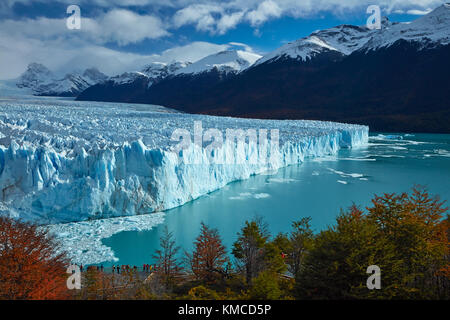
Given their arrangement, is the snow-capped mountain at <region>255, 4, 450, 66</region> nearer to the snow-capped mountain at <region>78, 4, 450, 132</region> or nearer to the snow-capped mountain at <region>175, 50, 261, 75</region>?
the snow-capped mountain at <region>78, 4, 450, 132</region>

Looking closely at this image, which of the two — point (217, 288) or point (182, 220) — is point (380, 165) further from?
point (217, 288)

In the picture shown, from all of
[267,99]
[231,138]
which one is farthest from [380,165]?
[267,99]

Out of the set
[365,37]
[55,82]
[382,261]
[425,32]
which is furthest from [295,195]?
[55,82]

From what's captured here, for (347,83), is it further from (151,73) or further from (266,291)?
(151,73)

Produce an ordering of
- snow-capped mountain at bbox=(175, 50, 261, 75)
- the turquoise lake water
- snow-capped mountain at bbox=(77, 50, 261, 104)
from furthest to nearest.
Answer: snow-capped mountain at bbox=(175, 50, 261, 75)
snow-capped mountain at bbox=(77, 50, 261, 104)
the turquoise lake water

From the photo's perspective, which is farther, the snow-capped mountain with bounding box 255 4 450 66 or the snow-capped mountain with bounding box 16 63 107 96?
the snow-capped mountain with bounding box 16 63 107 96

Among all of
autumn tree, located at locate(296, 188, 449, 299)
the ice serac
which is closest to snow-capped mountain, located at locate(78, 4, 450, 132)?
the ice serac

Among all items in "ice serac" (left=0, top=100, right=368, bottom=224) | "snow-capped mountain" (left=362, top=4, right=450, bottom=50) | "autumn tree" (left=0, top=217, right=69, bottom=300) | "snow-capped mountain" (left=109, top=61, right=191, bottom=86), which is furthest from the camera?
"snow-capped mountain" (left=109, top=61, right=191, bottom=86)
